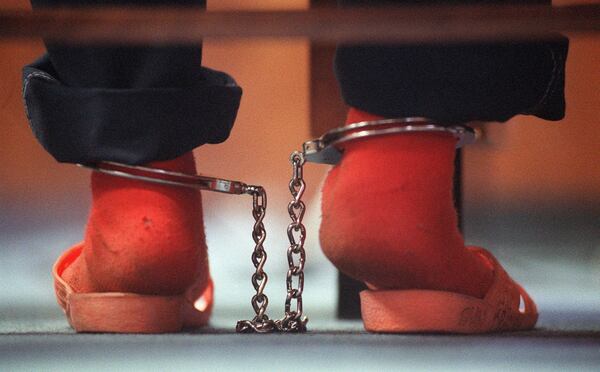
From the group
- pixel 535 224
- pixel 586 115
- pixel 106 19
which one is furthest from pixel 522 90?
pixel 535 224

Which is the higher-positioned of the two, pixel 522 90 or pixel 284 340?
pixel 522 90

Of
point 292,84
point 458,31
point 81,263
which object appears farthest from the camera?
point 292,84

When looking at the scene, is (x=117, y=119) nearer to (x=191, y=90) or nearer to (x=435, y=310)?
(x=191, y=90)

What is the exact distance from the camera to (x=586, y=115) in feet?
6.10

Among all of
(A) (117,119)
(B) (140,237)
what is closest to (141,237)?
(B) (140,237)

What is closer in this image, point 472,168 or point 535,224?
point 535,224

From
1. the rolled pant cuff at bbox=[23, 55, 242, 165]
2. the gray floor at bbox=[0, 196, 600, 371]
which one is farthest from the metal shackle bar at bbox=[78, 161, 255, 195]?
the gray floor at bbox=[0, 196, 600, 371]

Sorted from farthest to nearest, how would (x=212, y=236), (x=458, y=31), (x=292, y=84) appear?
(x=292, y=84) → (x=212, y=236) → (x=458, y=31)

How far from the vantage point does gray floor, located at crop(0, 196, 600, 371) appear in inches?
20.2

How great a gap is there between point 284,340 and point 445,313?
14cm

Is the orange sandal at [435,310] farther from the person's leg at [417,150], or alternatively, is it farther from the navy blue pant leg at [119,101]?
the navy blue pant leg at [119,101]

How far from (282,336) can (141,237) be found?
15cm

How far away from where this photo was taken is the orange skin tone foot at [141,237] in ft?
2.21

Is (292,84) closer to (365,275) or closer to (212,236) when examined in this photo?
(212,236)
